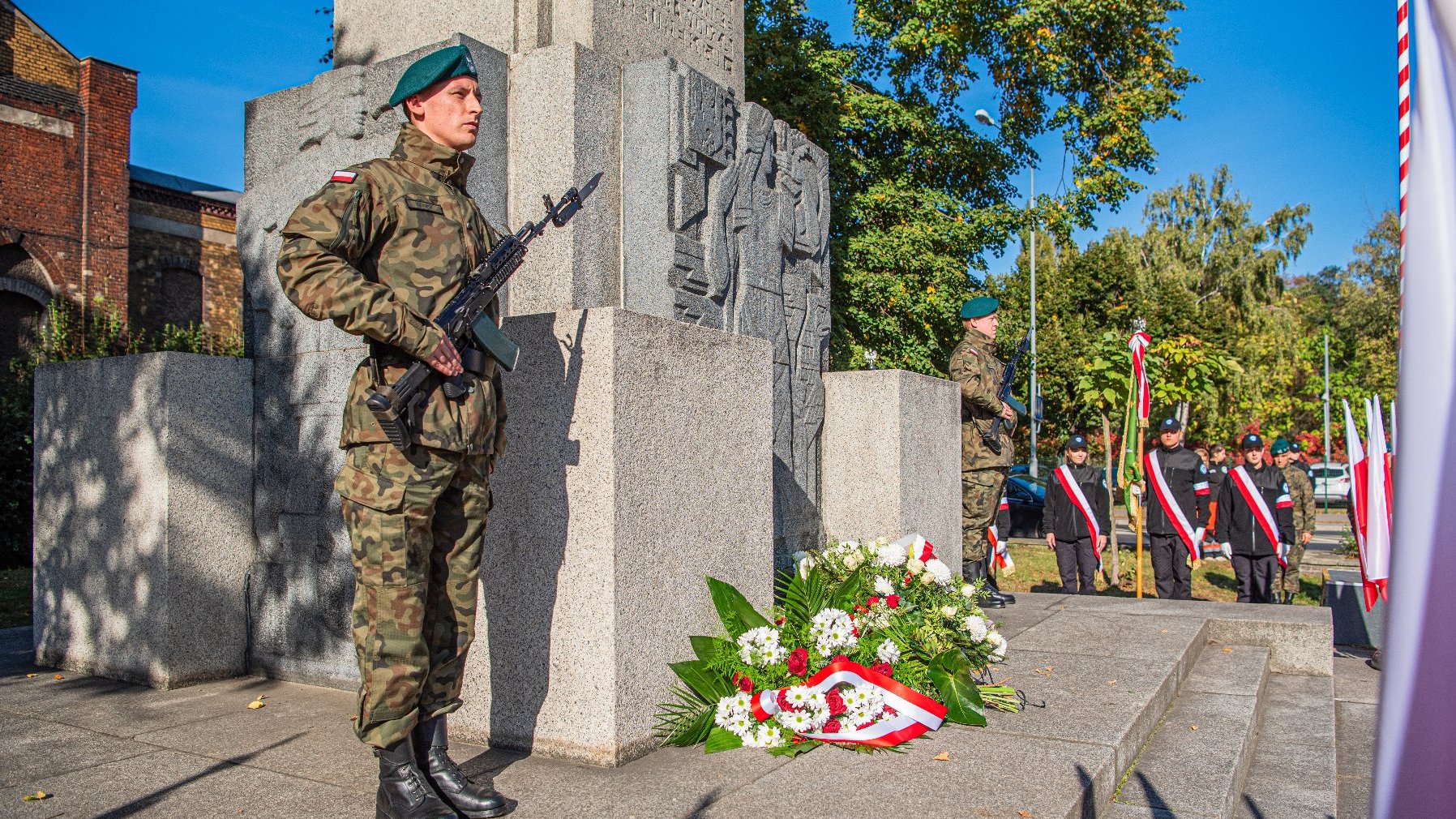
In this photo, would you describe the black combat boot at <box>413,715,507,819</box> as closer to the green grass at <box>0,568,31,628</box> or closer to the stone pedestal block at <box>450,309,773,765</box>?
the stone pedestal block at <box>450,309,773,765</box>

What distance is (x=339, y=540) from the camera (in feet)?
15.5

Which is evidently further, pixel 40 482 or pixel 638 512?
pixel 40 482

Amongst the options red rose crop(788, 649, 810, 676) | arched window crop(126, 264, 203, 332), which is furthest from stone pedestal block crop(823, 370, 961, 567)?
arched window crop(126, 264, 203, 332)

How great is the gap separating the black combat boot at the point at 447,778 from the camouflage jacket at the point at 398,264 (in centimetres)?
85

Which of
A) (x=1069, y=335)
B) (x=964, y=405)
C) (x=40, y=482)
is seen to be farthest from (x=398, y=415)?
(x=1069, y=335)

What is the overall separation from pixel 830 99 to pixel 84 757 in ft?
52.3

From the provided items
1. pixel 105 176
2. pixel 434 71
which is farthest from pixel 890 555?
pixel 105 176

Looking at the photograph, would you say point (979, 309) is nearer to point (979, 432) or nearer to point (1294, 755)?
point (979, 432)

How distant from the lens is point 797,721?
372cm

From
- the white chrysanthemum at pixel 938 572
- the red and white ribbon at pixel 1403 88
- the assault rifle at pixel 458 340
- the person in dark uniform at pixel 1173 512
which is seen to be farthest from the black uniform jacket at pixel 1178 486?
the red and white ribbon at pixel 1403 88

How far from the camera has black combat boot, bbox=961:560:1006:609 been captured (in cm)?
739

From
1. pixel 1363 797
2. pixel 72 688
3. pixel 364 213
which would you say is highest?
pixel 364 213

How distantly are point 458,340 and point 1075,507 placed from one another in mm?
9488

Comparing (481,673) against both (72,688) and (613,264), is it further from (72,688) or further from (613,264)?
(72,688)
